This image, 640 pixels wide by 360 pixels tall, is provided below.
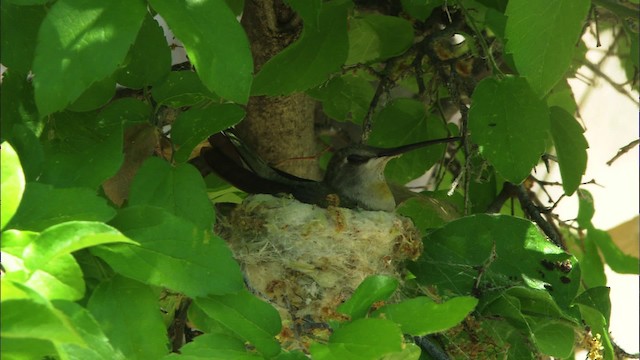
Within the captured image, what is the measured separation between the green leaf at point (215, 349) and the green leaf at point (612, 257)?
0.99 meters

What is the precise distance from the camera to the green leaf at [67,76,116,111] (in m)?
1.09

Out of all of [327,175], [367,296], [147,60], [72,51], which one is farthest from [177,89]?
[327,175]

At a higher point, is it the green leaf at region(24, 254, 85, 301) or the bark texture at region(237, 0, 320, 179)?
the green leaf at region(24, 254, 85, 301)

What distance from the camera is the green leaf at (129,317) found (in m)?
0.86

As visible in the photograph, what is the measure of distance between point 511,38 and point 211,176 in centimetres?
71

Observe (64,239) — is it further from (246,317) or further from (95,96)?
(95,96)

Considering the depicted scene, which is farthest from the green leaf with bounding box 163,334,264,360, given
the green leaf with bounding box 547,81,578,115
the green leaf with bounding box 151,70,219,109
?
the green leaf with bounding box 547,81,578,115

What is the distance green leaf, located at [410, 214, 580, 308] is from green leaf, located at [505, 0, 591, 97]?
28cm

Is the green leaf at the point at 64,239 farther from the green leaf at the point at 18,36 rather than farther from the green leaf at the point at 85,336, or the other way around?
the green leaf at the point at 18,36

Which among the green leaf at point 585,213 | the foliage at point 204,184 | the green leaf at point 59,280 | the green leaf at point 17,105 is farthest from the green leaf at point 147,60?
the green leaf at point 585,213

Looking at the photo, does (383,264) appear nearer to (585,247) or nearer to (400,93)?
(585,247)

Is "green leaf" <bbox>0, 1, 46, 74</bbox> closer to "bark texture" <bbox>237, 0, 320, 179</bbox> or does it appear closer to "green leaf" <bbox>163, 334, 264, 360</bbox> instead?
"green leaf" <bbox>163, 334, 264, 360</bbox>

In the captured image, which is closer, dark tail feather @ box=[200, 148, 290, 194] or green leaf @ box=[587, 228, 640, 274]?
dark tail feather @ box=[200, 148, 290, 194]

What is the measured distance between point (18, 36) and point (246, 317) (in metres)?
0.42
